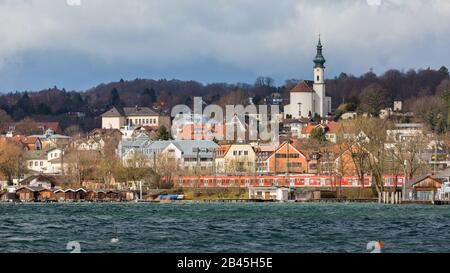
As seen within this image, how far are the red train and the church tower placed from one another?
59464 millimetres

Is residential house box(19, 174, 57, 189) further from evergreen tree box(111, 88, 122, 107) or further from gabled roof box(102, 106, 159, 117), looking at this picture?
evergreen tree box(111, 88, 122, 107)

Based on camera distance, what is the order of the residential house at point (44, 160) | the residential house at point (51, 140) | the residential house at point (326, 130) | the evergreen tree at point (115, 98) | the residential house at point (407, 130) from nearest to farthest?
the residential house at point (407, 130), the residential house at point (44, 160), the residential house at point (326, 130), the residential house at point (51, 140), the evergreen tree at point (115, 98)

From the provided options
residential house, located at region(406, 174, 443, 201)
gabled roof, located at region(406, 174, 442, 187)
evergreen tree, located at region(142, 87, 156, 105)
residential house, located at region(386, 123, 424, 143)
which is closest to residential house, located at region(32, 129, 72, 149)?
residential house, located at region(386, 123, 424, 143)

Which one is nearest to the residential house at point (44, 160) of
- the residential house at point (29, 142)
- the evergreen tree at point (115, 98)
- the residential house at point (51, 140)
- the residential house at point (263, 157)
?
the residential house at point (29, 142)

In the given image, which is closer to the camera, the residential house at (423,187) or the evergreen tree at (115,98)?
the residential house at (423,187)

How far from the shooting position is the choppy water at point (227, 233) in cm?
2544

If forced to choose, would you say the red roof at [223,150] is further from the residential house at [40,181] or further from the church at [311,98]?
the church at [311,98]

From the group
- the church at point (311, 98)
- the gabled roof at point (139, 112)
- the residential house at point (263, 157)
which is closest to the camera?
the residential house at point (263, 157)

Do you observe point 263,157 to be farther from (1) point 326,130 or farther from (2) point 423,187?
(1) point 326,130

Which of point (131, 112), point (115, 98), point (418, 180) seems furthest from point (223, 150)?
point (115, 98)

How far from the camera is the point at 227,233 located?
30.8 meters

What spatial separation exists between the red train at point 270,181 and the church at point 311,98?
54847 millimetres

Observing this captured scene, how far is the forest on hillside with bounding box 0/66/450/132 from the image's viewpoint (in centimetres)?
13625

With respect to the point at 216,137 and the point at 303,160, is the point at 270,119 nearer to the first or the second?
the point at 216,137
